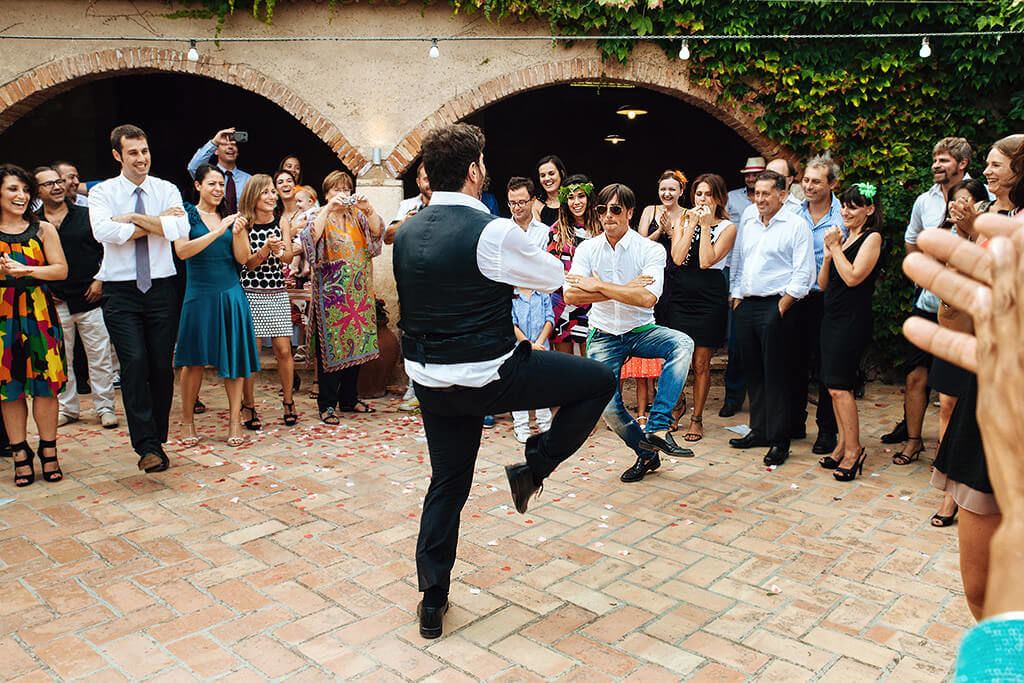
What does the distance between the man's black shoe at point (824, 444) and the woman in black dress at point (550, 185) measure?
Result: 2814 mm

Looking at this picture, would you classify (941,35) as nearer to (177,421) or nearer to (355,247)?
(355,247)

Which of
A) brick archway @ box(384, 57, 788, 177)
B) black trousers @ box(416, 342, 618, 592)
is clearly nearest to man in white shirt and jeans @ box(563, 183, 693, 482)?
black trousers @ box(416, 342, 618, 592)

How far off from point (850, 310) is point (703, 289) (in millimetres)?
1386

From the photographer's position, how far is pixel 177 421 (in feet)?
22.7

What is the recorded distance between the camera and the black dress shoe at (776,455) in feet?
18.4

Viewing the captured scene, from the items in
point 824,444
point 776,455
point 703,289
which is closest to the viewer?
point 776,455

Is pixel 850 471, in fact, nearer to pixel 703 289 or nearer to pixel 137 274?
pixel 703 289

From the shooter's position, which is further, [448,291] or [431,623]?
[431,623]

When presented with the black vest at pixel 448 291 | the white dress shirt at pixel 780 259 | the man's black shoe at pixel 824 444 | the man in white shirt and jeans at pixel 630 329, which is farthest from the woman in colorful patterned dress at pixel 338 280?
the man's black shoe at pixel 824 444

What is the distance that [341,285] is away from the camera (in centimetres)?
679

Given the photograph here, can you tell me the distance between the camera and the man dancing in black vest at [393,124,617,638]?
3035mm

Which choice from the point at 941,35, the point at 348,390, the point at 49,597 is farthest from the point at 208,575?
the point at 941,35

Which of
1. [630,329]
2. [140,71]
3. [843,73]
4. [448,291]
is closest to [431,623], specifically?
[448,291]

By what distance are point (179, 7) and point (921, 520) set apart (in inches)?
322
